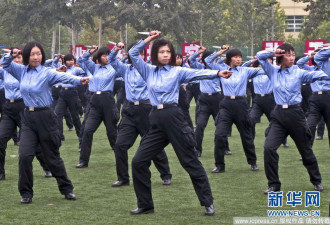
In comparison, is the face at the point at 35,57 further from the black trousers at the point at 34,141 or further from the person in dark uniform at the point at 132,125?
the person in dark uniform at the point at 132,125

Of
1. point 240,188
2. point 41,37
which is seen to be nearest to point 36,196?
point 240,188

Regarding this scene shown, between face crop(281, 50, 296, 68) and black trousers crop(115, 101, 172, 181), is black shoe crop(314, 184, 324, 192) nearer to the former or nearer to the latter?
face crop(281, 50, 296, 68)

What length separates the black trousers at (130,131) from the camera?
35.8 feet

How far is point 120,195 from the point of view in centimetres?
1022

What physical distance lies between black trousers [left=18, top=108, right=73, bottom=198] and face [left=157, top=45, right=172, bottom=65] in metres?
1.67

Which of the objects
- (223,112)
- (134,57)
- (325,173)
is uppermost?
(134,57)

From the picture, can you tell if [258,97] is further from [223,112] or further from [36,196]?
[36,196]

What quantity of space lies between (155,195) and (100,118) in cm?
331

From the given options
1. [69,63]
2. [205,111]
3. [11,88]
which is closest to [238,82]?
[205,111]

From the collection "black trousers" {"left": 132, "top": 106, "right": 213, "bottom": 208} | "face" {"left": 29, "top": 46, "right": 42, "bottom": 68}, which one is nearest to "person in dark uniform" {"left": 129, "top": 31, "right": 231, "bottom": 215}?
"black trousers" {"left": 132, "top": 106, "right": 213, "bottom": 208}

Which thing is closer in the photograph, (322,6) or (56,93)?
(56,93)

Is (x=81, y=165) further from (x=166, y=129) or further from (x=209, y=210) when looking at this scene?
(x=209, y=210)

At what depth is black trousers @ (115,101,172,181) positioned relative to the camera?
10898 millimetres

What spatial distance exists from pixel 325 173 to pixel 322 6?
39.6m
